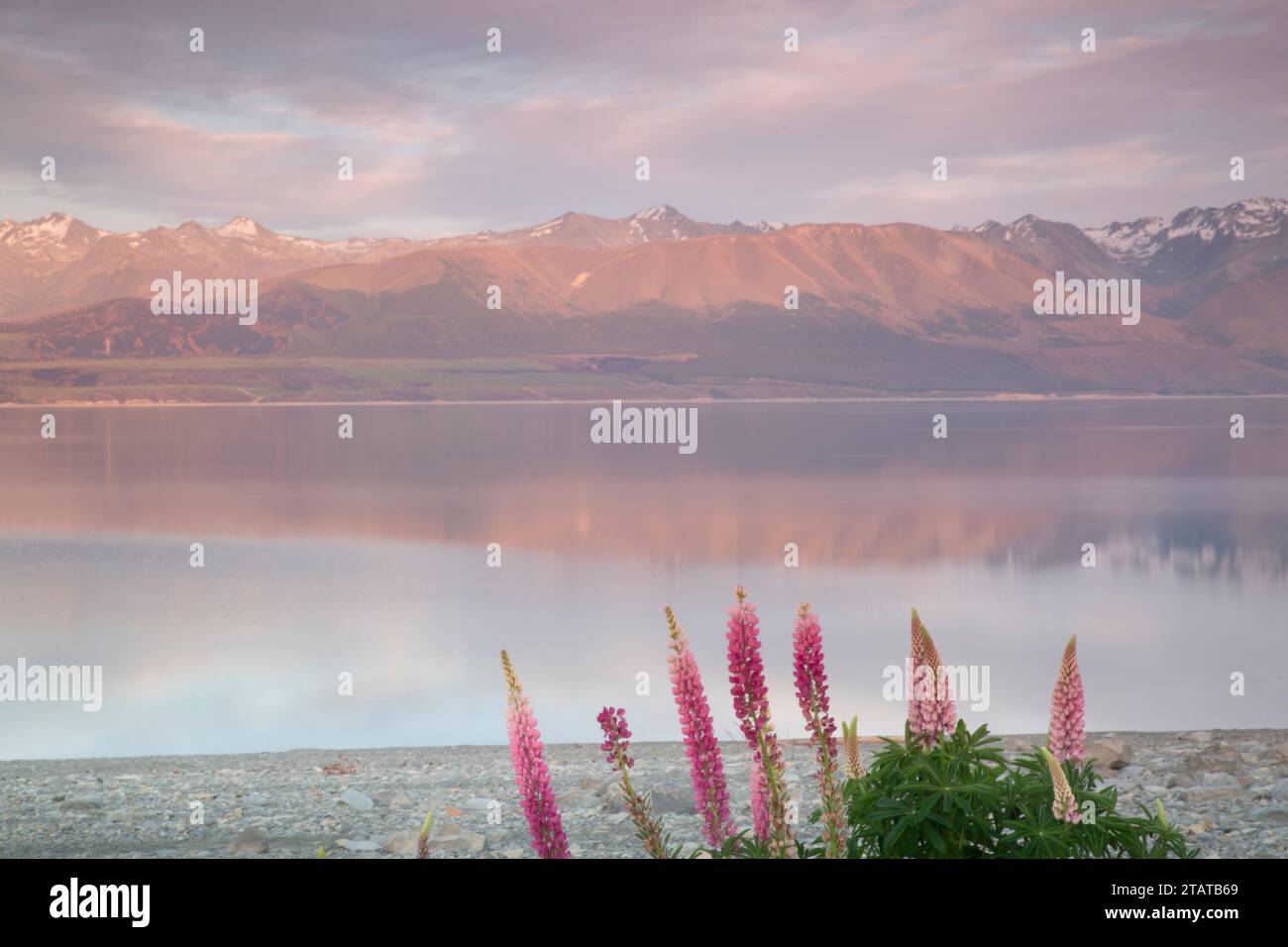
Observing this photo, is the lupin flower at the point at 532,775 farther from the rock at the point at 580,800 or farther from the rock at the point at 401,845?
the rock at the point at 580,800

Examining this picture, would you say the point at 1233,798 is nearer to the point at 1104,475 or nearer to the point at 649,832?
the point at 649,832

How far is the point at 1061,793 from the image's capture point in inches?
116

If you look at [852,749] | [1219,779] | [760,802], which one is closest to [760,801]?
[760,802]

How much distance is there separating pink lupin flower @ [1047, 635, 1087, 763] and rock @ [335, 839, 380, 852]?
12.2 ft

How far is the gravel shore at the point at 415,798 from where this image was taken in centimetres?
623

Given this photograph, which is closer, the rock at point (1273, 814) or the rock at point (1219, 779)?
the rock at point (1273, 814)

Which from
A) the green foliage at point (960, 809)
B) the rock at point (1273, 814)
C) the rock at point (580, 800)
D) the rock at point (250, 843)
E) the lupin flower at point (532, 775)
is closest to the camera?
the lupin flower at point (532, 775)

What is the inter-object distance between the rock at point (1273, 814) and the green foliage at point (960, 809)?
3131 mm

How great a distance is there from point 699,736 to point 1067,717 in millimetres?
1159

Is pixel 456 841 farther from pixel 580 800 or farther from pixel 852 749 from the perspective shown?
pixel 852 749

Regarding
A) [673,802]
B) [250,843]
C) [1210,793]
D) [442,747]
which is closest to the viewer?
[250,843]

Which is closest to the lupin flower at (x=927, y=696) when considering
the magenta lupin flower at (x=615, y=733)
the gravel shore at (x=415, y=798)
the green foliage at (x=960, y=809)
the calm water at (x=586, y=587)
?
the green foliage at (x=960, y=809)

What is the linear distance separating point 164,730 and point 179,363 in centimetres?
15513
